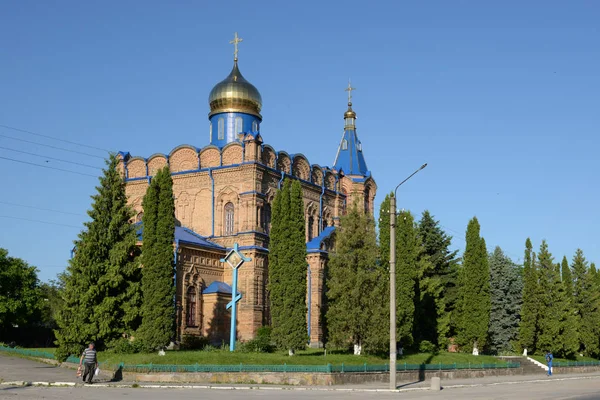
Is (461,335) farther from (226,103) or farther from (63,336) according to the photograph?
(63,336)

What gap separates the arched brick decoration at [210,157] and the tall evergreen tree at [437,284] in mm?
12223

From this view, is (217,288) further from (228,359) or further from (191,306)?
(228,359)

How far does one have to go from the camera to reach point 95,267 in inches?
923

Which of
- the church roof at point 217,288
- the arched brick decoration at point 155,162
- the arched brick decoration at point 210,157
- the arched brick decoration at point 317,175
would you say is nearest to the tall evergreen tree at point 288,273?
the church roof at point 217,288

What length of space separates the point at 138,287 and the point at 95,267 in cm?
171

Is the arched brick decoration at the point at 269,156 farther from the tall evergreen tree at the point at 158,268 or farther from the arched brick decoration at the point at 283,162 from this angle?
the tall evergreen tree at the point at 158,268

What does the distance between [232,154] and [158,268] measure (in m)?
12.7

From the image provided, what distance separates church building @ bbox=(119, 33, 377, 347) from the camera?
3228cm

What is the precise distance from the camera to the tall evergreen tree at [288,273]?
2477cm

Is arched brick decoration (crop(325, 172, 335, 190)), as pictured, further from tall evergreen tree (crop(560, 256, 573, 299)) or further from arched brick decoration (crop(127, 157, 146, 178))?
tall evergreen tree (crop(560, 256, 573, 299))

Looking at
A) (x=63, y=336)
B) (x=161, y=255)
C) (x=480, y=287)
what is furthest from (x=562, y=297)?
(x=63, y=336)

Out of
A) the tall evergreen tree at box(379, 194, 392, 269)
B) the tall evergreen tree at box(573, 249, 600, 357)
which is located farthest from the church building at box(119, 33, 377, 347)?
the tall evergreen tree at box(573, 249, 600, 357)

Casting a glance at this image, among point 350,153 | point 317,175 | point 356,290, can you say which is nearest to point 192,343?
point 356,290

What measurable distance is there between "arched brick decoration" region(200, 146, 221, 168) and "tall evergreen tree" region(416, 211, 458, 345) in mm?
12223
